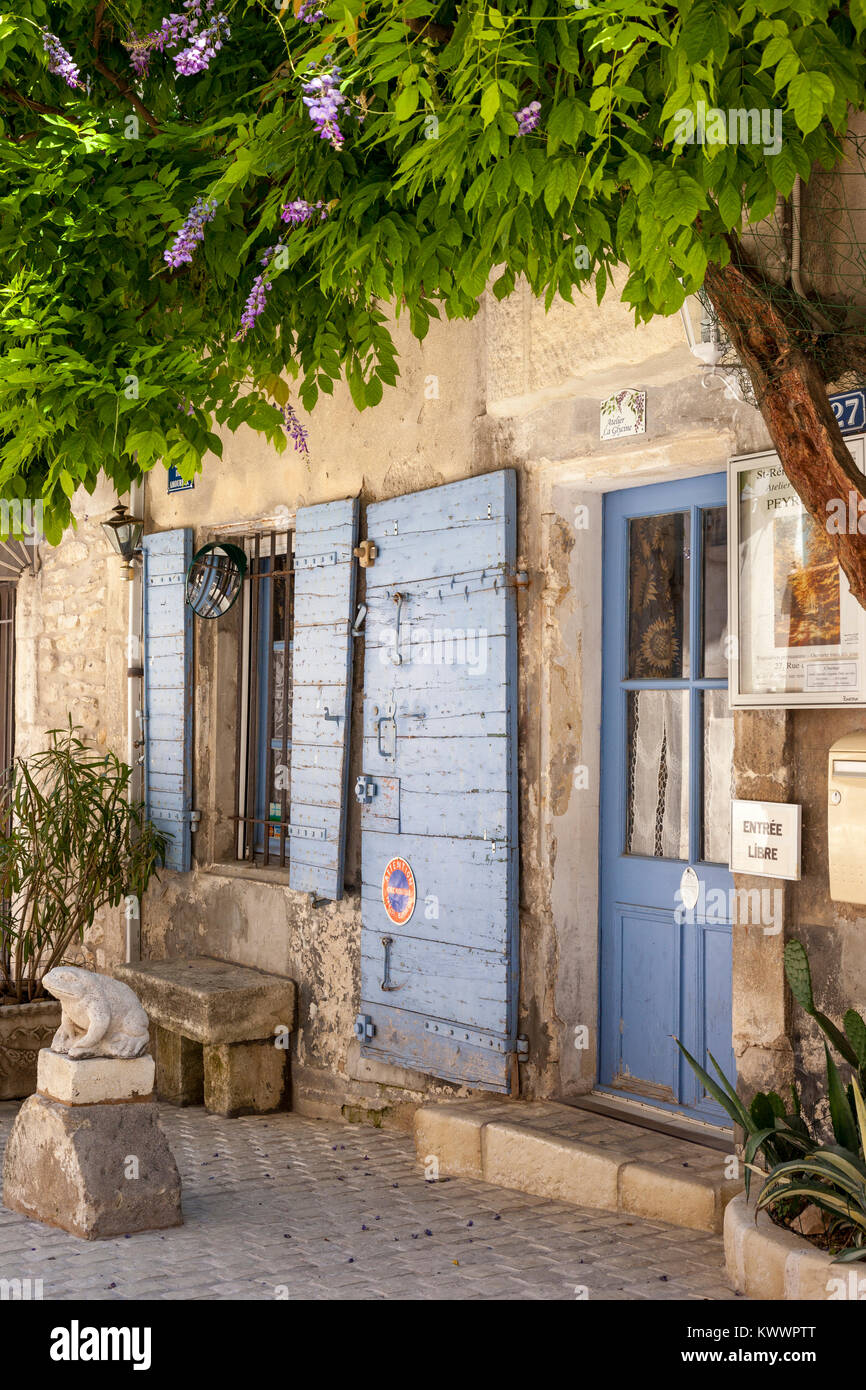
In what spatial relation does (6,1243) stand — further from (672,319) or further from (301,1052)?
(672,319)

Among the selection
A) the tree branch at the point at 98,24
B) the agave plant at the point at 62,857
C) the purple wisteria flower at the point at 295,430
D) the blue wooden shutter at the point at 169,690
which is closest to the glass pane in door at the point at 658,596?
the purple wisteria flower at the point at 295,430

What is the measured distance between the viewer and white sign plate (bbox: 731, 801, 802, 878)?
4.25 metres

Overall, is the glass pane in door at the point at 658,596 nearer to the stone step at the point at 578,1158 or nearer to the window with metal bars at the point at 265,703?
the stone step at the point at 578,1158

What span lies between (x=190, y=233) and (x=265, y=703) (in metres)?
3.42

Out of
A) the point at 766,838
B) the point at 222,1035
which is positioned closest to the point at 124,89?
the point at 766,838

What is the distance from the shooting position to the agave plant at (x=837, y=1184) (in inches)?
138

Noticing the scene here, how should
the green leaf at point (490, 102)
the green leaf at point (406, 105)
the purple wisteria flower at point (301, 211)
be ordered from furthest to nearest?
1. the purple wisteria flower at point (301, 211)
2. the green leaf at point (406, 105)
3. the green leaf at point (490, 102)

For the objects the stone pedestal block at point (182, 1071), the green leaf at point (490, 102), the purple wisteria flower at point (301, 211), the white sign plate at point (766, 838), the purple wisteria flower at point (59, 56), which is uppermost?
the purple wisteria flower at point (59, 56)

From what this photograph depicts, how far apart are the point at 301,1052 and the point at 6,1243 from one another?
2163 millimetres

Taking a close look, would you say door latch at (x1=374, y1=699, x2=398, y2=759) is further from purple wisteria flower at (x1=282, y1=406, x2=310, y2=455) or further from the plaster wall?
purple wisteria flower at (x1=282, y1=406, x2=310, y2=455)

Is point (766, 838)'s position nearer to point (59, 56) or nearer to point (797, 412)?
point (797, 412)

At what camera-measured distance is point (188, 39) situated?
14.9ft

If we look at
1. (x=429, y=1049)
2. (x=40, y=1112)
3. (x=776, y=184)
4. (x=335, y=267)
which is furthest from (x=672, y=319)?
(x=40, y=1112)

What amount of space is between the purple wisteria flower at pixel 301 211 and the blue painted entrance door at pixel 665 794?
180cm
